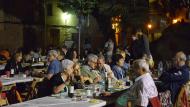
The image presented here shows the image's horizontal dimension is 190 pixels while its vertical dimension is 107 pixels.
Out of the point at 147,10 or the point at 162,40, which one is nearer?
the point at 162,40

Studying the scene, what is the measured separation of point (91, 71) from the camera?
995 centimetres

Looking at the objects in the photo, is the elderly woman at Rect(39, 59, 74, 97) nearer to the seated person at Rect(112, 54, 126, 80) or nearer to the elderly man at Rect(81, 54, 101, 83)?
the elderly man at Rect(81, 54, 101, 83)

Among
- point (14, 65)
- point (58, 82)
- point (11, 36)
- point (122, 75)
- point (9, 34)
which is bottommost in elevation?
point (122, 75)

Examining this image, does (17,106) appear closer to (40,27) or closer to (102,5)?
(102,5)

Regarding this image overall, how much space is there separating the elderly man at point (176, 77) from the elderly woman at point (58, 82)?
5.77 feet

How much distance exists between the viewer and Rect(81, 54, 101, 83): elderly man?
9.67m

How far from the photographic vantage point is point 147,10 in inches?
1177

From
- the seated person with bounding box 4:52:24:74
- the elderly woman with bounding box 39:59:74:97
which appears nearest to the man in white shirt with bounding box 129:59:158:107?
the elderly woman with bounding box 39:59:74:97

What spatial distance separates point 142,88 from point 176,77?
4.83 ft

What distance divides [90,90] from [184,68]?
1790 mm

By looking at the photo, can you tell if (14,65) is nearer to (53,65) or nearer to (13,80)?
(13,80)

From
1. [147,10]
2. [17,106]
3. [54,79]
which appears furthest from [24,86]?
[147,10]

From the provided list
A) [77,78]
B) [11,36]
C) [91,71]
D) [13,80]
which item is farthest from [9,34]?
[77,78]

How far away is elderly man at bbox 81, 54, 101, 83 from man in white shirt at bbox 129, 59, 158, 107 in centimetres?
257
